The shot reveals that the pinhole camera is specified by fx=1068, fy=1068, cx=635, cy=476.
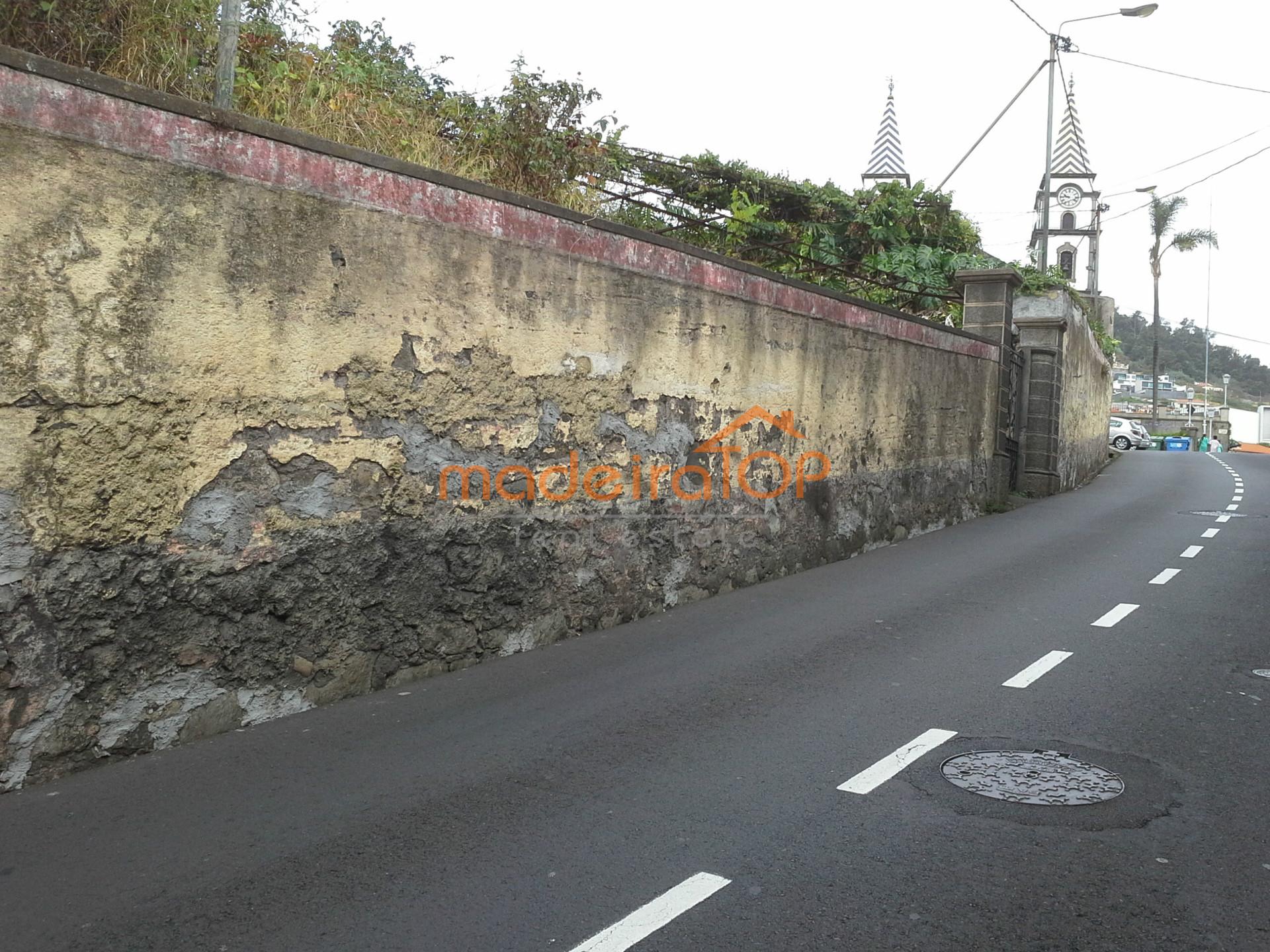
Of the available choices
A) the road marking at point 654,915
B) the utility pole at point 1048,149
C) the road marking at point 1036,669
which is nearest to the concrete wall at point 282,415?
the road marking at point 654,915

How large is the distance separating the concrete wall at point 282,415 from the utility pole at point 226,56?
48 cm

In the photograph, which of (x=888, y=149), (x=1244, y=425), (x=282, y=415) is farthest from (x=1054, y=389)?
(x=1244, y=425)

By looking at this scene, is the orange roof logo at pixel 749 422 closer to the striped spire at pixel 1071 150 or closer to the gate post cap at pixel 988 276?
the gate post cap at pixel 988 276

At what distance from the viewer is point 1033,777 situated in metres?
4.48

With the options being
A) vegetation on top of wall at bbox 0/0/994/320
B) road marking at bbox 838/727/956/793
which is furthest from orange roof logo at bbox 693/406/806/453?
road marking at bbox 838/727/956/793

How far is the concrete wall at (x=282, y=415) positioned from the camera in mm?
4387

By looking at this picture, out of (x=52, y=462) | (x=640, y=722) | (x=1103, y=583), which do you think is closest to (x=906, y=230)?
(x=1103, y=583)

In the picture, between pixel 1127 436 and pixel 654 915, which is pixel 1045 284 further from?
pixel 1127 436

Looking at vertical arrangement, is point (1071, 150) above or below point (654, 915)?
above

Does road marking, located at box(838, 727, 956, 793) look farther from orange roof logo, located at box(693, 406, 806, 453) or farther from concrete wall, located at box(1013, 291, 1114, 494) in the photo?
concrete wall, located at box(1013, 291, 1114, 494)

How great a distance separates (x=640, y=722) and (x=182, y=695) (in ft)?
7.05

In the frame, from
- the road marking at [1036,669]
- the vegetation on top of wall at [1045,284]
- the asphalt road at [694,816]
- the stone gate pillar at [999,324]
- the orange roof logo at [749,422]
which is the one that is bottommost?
the asphalt road at [694,816]

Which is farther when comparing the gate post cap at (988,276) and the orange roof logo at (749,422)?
the gate post cap at (988,276)

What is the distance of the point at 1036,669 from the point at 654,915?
12.7 feet
